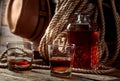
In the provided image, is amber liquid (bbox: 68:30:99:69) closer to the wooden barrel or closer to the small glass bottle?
the small glass bottle

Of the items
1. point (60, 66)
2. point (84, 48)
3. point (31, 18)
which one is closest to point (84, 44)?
point (84, 48)

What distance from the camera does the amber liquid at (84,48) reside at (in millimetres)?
945

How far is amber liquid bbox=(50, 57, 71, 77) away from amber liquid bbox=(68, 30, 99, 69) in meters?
0.16

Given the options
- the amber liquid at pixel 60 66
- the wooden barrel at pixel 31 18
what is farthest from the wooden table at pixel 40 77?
the wooden barrel at pixel 31 18

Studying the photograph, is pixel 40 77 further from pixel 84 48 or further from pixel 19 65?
pixel 84 48

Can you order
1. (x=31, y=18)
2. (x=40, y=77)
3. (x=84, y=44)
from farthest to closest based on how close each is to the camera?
(x=31, y=18)
(x=84, y=44)
(x=40, y=77)

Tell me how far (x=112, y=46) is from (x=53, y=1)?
0.54 m

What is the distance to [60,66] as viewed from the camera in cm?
79

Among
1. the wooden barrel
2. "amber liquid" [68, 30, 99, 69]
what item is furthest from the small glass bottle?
the wooden barrel

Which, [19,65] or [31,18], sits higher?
[31,18]

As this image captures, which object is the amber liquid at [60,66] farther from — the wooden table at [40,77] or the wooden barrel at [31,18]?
the wooden barrel at [31,18]

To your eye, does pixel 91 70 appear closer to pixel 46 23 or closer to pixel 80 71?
pixel 80 71

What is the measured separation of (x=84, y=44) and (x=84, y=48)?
1cm

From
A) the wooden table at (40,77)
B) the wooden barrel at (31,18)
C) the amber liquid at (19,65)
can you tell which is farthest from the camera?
the wooden barrel at (31,18)
